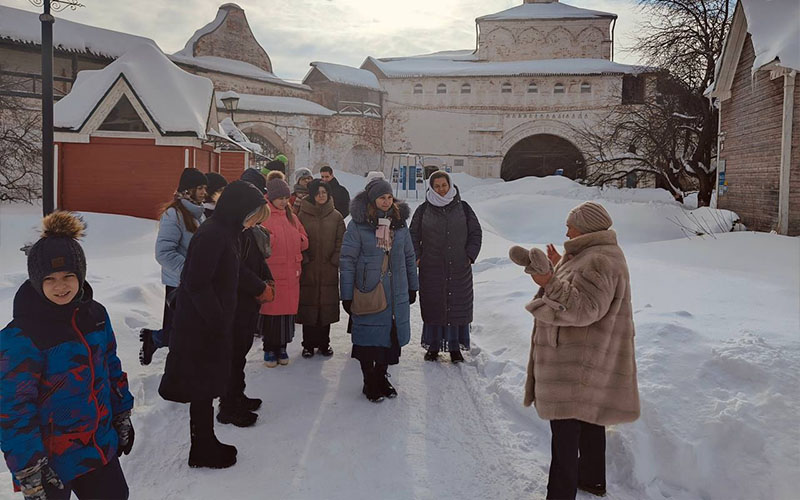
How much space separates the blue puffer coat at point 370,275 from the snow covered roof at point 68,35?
19.5 metres

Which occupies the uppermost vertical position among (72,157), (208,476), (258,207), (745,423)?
(72,157)

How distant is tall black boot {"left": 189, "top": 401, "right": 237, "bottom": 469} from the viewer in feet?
11.3

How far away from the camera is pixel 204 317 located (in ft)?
10.7

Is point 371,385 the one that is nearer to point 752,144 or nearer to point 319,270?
point 319,270

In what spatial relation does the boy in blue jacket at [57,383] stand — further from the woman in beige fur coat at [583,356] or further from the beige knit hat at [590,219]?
the beige knit hat at [590,219]

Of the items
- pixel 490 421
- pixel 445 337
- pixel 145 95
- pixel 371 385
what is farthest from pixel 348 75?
pixel 490 421

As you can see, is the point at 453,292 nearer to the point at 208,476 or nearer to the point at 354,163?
the point at 208,476

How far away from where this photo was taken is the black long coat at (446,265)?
5539 mm

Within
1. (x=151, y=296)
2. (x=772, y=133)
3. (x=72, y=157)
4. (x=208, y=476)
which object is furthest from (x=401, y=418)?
(x=72, y=157)

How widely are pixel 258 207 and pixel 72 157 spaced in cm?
1321

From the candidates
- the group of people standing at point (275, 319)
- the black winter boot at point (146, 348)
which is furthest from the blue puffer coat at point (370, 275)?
the black winter boot at point (146, 348)

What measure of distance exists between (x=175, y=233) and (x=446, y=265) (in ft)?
7.99

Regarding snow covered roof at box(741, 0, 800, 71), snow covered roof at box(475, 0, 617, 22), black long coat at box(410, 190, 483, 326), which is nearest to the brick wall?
snow covered roof at box(741, 0, 800, 71)

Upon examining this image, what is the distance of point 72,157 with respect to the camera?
14.4m
